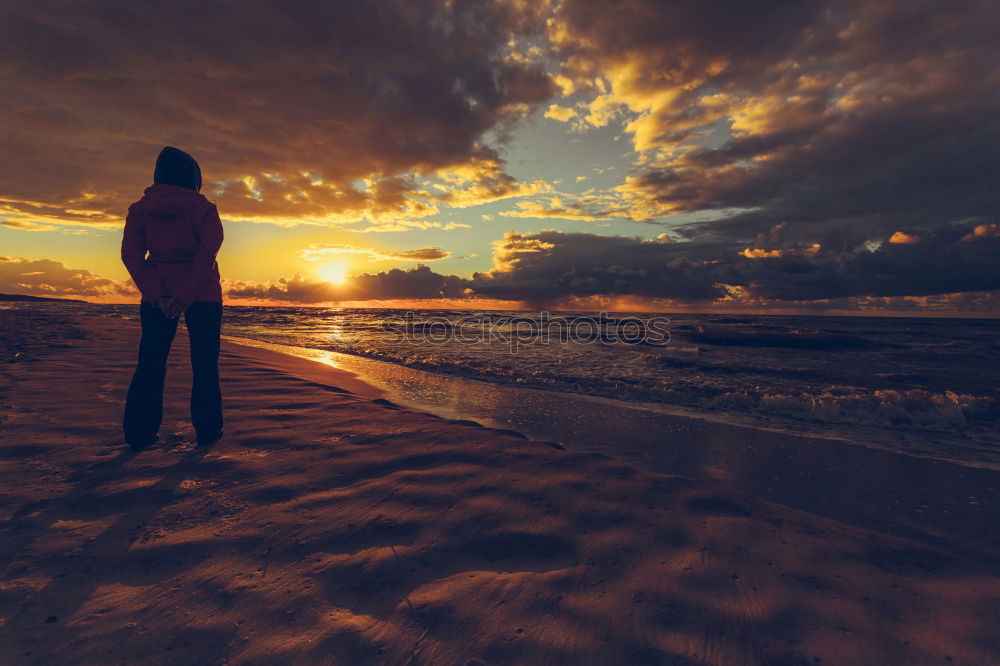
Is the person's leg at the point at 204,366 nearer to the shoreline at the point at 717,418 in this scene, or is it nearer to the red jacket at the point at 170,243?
the red jacket at the point at 170,243

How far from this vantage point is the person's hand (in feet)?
12.5

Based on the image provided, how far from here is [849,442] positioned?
18.3 ft

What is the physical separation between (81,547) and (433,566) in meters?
1.99

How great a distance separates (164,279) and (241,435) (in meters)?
1.74

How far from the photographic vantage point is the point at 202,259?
12.8 feet

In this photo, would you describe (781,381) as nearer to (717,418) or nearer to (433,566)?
(717,418)

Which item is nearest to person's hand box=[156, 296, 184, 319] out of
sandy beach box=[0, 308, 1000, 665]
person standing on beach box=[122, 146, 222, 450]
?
person standing on beach box=[122, 146, 222, 450]

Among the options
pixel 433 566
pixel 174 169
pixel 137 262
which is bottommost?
pixel 433 566

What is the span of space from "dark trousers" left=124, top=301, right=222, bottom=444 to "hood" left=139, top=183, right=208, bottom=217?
2.90 ft

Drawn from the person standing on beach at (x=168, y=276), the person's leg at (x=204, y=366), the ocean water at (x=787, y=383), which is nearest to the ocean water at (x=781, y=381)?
the ocean water at (x=787, y=383)

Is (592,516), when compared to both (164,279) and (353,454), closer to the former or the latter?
(353,454)

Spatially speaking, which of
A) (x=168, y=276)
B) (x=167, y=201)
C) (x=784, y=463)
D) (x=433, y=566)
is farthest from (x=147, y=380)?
(x=784, y=463)

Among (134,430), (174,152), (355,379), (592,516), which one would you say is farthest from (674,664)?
(355,379)

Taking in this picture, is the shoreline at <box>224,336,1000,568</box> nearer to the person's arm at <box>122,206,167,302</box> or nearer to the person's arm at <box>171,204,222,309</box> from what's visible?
the person's arm at <box>171,204,222,309</box>
